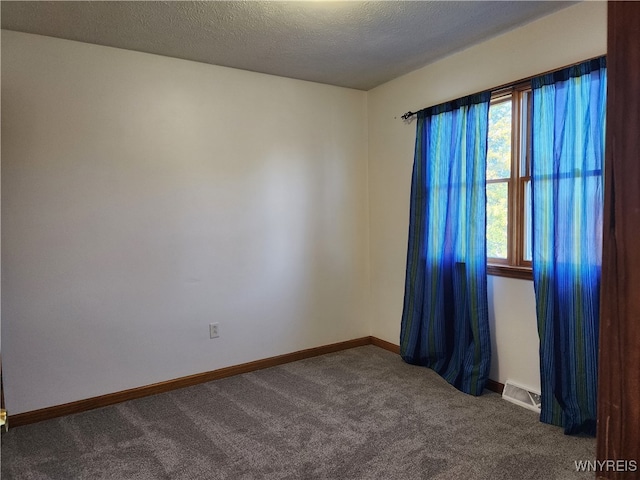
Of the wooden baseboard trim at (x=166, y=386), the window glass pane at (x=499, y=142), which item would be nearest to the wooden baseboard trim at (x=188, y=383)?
the wooden baseboard trim at (x=166, y=386)

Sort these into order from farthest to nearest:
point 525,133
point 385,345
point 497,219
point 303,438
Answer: point 385,345 < point 497,219 < point 525,133 < point 303,438

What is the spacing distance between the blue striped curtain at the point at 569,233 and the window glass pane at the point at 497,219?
1.10 ft

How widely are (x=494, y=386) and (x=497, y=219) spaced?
3.80ft

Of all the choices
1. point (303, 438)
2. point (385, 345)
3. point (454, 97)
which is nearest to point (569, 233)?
point (454, 97)

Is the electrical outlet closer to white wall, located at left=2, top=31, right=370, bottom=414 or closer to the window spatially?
white wall, located at left=2, top=31, right=370, bottom=414

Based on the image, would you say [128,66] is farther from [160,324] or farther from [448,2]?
[448,2]

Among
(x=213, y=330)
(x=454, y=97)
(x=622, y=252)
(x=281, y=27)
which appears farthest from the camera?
(x=213, y=330)

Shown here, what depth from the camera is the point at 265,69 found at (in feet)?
11.1

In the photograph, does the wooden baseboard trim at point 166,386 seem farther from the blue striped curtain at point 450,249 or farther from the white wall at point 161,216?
the blue striped curtain at point 450,249

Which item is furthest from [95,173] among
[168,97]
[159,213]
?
[168,97]

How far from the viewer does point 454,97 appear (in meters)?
3.20

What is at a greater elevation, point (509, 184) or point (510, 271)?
point (509, 184)

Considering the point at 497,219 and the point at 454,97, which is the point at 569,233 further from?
the point at 454,97

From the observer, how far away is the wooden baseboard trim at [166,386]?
2.71m
